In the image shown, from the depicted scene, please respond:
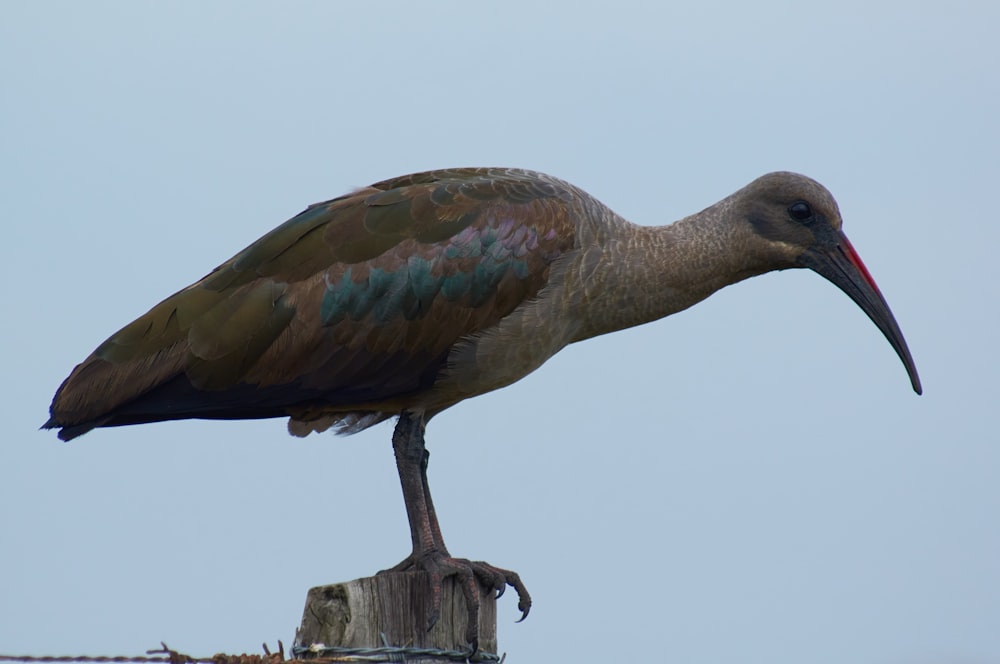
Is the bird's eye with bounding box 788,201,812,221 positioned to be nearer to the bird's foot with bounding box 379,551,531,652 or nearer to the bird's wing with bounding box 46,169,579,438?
the bird's wing with bounding box 46,169,579,438

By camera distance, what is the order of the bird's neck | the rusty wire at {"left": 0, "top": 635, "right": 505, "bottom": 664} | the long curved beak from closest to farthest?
the rusty wire at {"left": 0, "top": 635, "right": 505, "bottom": 664} < the bird's neck < the long curved beak

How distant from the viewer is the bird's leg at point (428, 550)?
5.86m

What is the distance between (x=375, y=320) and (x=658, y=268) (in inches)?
62.7

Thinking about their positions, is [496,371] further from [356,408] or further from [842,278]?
[842,278]

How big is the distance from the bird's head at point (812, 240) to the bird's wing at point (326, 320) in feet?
4.30

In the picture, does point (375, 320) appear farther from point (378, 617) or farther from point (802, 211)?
point (802, 211)

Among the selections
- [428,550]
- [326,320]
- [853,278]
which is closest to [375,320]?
[326,320]

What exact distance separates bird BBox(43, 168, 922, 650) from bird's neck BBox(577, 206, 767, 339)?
2cm

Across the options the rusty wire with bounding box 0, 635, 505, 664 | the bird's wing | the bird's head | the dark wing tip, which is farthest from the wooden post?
the bird's head

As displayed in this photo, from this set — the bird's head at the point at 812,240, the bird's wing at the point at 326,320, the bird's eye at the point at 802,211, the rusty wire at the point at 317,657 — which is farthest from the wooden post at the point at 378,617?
the bird's eye at the point at 802,211

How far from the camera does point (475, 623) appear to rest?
580 cm

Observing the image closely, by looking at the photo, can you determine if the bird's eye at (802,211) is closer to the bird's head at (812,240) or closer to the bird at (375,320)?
the bird's head at (812,240)

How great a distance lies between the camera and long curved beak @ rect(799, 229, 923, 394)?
24.9ft

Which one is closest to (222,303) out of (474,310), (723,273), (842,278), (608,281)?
(474,310)
